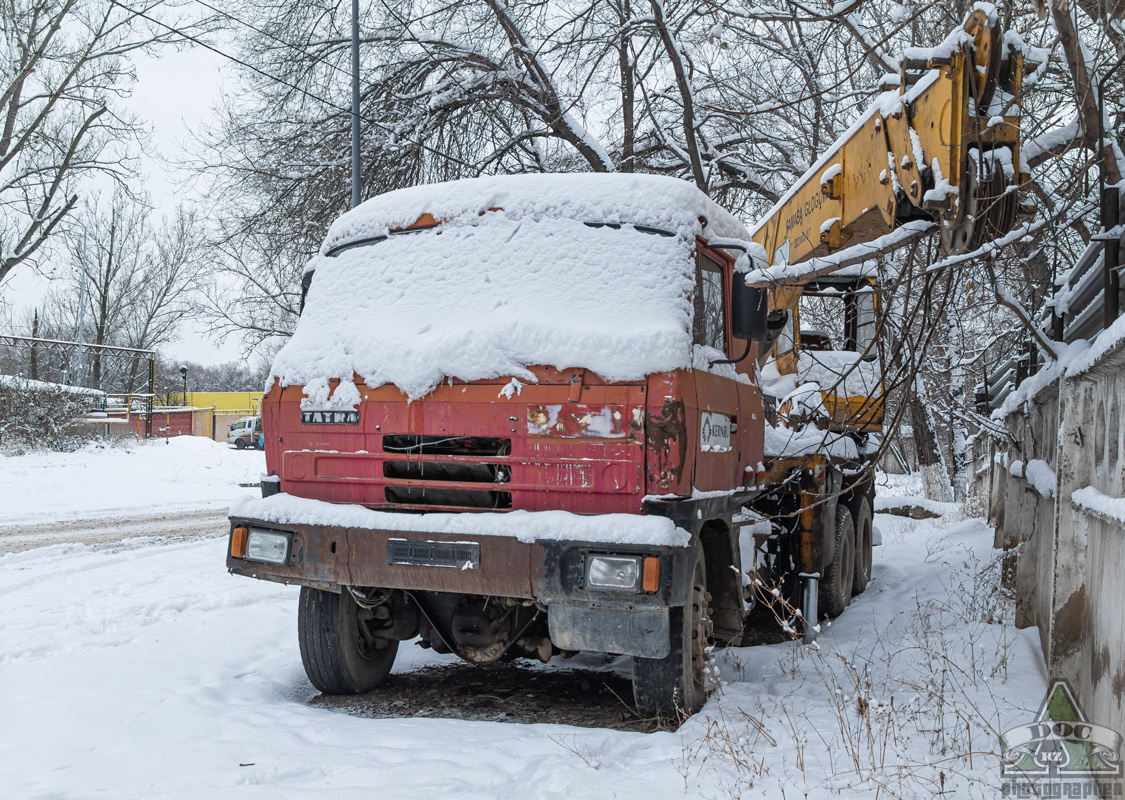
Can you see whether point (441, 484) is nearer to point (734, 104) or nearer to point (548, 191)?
point (548, 191)

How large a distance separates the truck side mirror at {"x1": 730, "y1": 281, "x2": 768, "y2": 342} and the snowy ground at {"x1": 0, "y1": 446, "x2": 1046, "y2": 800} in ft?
5.47

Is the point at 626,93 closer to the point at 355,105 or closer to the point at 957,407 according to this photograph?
the point at 355,105

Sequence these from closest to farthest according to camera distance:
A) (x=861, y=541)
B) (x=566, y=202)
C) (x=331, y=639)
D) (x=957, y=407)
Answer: (x=566, y=202) < (x=331, y=639) < (x=861, y=541) < (x=957, y=407)

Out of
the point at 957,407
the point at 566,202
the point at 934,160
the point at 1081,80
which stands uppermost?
the point at 1081,80

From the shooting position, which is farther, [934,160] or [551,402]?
[934,160]

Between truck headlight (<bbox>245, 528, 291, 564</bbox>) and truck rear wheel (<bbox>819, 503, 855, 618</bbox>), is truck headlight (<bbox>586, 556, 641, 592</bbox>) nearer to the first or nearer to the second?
truck headlight (<bbox>245, 528, 291, 564</bbox>)

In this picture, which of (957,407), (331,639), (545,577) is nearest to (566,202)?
(545,577)

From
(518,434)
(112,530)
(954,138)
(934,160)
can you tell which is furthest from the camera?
(112,530)

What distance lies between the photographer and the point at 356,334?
4410mm

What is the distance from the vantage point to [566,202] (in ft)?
14.6

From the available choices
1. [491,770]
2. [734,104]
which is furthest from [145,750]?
[734,104]

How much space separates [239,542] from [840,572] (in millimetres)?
5084

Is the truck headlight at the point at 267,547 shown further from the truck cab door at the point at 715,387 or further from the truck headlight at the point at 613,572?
the truck cab door at the point at 715,387

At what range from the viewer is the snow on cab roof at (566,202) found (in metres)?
4.36
